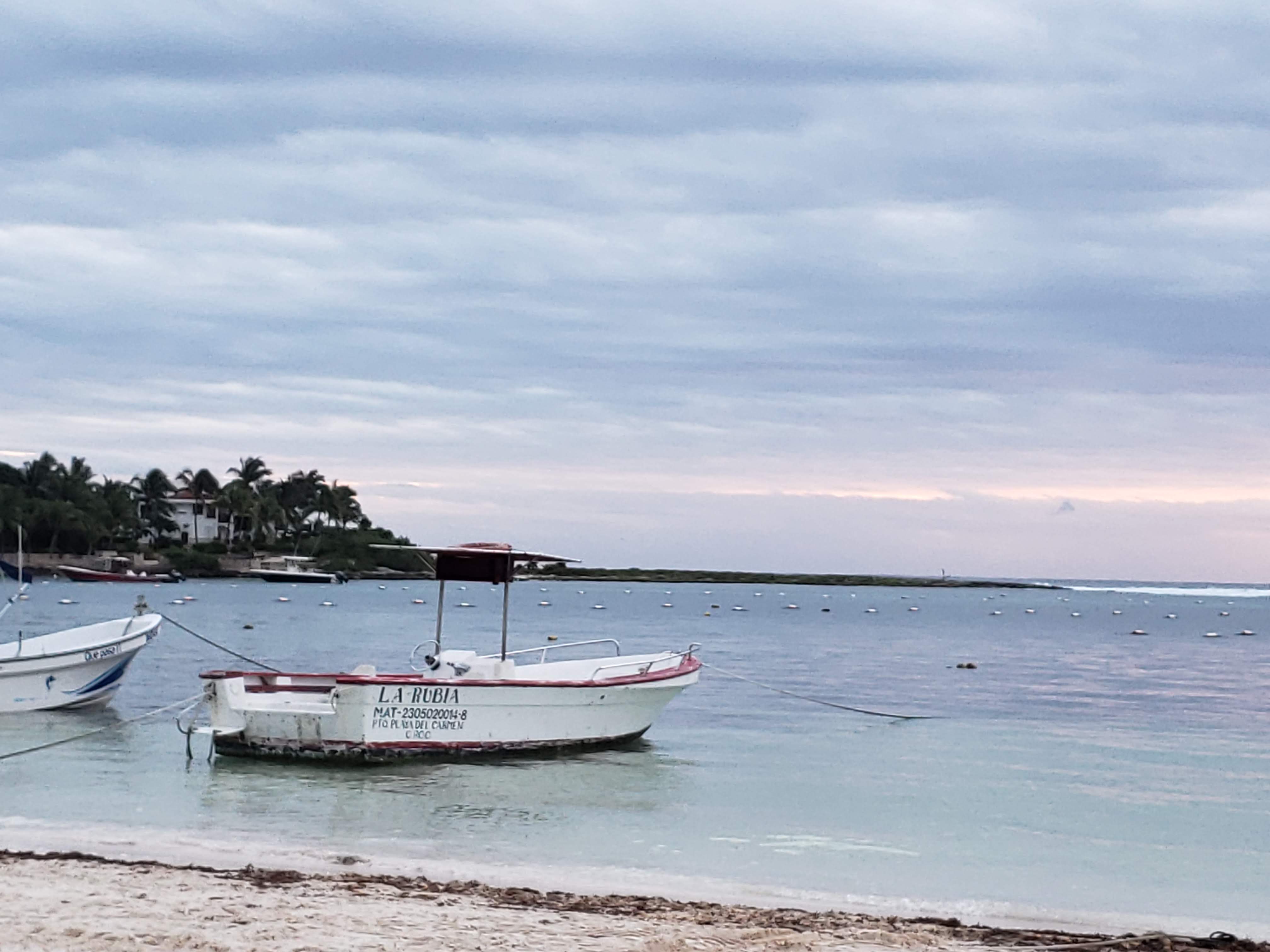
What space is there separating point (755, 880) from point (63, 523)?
11585 cm

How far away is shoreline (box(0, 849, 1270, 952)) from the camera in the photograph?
338 inches

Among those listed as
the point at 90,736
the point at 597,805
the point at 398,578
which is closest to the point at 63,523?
the point at 398,578

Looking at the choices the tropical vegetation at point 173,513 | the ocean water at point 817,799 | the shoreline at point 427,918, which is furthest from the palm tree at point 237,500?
the shoreline at point 427,918

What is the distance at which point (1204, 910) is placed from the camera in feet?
39.2

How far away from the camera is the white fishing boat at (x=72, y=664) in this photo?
23.2m

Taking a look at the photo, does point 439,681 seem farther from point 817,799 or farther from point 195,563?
point 195,563

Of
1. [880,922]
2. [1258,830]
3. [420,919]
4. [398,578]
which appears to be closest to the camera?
[420,919]

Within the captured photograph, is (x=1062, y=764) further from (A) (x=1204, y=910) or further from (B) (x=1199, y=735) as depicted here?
(A) (x=1204, y=910)

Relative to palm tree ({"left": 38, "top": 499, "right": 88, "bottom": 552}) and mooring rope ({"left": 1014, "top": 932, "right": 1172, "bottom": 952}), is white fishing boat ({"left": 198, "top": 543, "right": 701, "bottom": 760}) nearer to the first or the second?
mooring rope ({"left": 1014, "top": 932, "right": 1172, "bottom": 952})

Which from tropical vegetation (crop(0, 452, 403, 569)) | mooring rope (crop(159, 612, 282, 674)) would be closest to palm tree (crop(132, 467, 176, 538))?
tropical vegetation (crop(0, 452, 403, 569))

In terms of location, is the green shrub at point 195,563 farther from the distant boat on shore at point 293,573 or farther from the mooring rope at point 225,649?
the mooring rope at point 225,649

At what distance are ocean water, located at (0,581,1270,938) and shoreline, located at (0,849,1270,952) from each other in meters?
1.34

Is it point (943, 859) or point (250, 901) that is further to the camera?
point (943, 859)

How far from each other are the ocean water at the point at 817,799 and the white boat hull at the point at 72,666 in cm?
39
